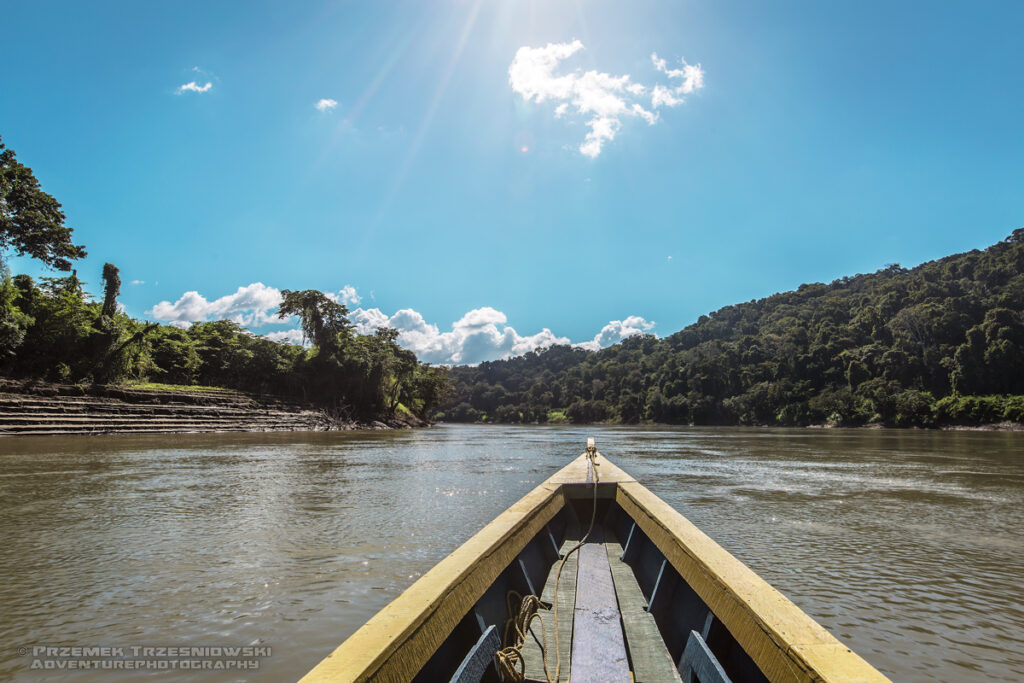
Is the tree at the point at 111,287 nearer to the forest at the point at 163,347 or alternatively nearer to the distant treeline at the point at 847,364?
the forest at the point at 163,347

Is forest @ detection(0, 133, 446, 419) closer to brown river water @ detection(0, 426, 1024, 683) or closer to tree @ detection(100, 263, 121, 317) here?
tree @ detection(100, 263, 121, 317)

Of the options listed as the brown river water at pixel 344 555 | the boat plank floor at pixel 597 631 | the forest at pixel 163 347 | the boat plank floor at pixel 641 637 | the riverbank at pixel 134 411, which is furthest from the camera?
the forest at pixel 163 347

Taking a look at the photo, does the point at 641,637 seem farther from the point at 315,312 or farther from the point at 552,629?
the point at 315,312

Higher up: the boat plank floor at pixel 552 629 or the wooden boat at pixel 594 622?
the wooden boat at pixel 594 622

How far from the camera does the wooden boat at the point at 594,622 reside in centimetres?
131

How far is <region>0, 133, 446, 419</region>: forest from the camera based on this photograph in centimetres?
2541

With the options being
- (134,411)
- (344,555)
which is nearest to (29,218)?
(134,411)

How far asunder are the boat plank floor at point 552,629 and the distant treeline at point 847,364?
59.2 meters

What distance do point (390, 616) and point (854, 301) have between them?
102329mm

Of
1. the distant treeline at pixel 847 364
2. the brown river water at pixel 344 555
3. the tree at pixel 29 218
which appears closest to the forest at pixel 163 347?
the tree at pixel 29 218

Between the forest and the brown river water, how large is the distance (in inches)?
812

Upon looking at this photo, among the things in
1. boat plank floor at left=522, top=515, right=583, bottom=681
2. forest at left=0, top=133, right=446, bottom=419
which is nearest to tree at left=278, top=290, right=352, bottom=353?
forest at left=0, top=133, right=446, bottom=419

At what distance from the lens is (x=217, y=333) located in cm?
4456

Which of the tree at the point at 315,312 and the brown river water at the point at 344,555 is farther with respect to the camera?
the tree at the point at 315,312
